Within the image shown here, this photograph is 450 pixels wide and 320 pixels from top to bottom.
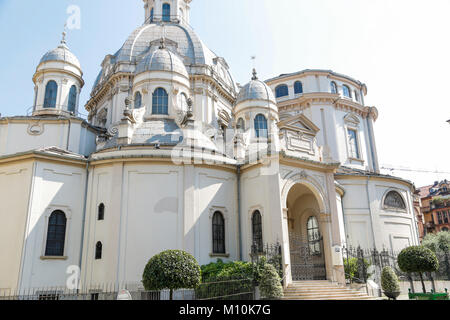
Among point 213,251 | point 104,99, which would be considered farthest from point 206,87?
point 213,251

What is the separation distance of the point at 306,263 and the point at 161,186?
25.7 ft

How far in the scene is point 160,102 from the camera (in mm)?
23641

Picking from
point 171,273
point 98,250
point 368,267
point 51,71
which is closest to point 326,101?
point 368,267

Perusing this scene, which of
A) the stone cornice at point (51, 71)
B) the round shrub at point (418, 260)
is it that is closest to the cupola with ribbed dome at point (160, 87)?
the stone cornice at point (51, 71)

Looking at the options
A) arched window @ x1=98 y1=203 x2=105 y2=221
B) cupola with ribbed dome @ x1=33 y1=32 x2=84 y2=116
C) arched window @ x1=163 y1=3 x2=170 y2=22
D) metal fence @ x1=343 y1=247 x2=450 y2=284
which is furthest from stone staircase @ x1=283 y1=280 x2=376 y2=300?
arched window @ x1=163 y1=3 x2=170 y2=22

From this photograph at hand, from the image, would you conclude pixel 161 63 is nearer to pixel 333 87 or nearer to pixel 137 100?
pixel 137 100

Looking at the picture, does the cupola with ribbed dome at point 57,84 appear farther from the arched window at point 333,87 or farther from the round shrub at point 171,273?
the arched window at point 333,87

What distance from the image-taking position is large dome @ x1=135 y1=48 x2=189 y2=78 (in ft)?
79.6

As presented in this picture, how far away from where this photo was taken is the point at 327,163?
67.7ft

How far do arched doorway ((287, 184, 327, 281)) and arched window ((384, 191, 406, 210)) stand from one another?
8527 mm

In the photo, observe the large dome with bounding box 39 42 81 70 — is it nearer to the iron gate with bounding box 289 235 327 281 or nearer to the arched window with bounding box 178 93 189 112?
the arched window with bounding box 178 93 189 112

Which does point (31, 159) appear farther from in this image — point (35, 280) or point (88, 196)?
point (35, 280)

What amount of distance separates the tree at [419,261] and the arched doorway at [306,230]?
12.7 ft

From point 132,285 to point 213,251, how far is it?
414 cm
